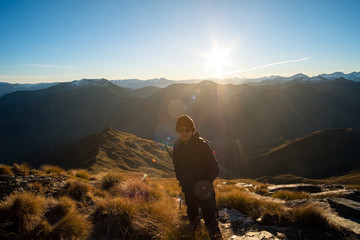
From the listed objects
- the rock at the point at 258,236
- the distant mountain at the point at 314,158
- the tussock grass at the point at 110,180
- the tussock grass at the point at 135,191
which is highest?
the rock at the point at 258,236

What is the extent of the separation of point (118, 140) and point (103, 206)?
2664 inches

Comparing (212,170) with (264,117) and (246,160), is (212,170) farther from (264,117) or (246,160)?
(264,117)

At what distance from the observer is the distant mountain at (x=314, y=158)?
79625 mm

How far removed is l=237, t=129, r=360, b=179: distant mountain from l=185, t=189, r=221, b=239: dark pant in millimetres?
92108

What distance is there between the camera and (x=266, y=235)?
3.96 meters

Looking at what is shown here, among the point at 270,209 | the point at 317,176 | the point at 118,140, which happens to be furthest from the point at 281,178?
the point at 270,209

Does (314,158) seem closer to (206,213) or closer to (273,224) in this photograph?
(273,224)

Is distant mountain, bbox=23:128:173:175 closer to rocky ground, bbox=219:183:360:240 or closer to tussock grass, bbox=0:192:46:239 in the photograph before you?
tussock grass, bbox=0:192:46:239

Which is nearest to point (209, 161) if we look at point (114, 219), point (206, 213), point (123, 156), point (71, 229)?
point (206, 213)

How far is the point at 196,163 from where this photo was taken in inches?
154

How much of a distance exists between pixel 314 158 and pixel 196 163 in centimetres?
10561

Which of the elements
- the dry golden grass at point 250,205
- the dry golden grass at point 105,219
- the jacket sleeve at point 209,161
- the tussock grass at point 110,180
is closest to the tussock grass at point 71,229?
the dry golden grass at point 105,219

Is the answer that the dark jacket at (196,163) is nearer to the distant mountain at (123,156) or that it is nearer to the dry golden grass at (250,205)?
the dry golden grass at (250,205)

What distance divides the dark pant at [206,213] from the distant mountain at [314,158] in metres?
92.1
